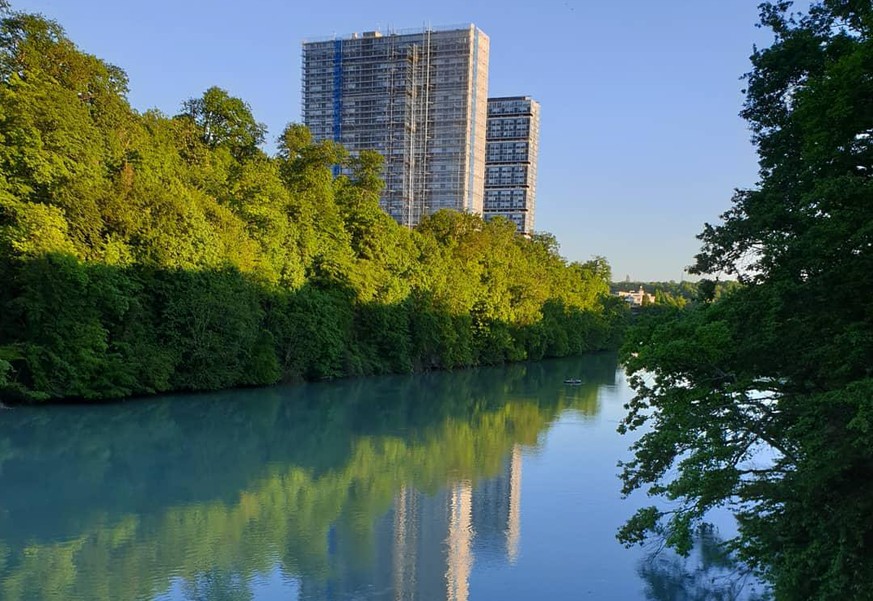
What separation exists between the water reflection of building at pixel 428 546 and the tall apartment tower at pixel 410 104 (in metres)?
56.1

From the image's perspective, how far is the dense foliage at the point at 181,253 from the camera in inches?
816

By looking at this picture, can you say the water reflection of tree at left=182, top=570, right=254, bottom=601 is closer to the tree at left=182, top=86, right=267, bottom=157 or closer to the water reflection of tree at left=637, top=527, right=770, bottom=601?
the water reflection of tree at left=637, top=527, right=770, bottom=601

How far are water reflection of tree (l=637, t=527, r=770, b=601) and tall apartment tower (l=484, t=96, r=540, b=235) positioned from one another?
73.6m

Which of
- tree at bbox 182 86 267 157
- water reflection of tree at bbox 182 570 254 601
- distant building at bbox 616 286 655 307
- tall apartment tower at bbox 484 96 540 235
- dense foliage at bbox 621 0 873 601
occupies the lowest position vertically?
water reflection of tree at bbox 182 570 254 601

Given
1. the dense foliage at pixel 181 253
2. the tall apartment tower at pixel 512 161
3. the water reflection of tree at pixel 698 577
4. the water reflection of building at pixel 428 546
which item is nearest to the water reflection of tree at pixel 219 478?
the water reflection of building at pixel 428 546

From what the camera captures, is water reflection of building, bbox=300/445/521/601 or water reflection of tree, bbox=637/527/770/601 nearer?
water reflection of building, bbox=300/445/521/601

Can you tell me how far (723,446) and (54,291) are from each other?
19.7m

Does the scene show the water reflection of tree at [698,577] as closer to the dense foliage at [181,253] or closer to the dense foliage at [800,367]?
the dense foliage at [800,367]

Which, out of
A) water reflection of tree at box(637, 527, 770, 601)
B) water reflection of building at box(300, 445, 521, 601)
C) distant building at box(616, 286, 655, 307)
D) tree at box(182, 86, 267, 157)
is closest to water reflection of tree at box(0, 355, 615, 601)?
water reflection of building at box(300, 445, 521, 601)

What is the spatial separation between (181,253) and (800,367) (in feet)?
69.9

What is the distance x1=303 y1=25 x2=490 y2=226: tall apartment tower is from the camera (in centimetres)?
6919

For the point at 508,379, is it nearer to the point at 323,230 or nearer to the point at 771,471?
the point at 323,230

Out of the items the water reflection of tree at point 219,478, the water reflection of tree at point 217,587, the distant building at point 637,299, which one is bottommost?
the water reflection of tree at point 219,478

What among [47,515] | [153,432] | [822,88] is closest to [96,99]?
[153,432]
